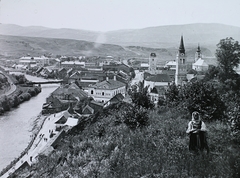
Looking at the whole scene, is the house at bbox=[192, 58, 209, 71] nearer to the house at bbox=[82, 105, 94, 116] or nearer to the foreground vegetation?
the house at bbox=[82, 105, 94, 116]

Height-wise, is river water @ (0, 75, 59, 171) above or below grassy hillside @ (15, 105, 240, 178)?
below

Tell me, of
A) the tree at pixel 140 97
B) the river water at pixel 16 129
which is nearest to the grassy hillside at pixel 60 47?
the river water at pixel 16 129

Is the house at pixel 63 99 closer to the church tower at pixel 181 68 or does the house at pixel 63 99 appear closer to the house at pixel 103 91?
the house at pixel 103 91

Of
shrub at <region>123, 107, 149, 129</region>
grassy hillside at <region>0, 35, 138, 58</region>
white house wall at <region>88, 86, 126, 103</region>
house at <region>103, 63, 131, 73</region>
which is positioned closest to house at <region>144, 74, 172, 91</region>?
white house wall at <region>88, 86, 126, 103</region>

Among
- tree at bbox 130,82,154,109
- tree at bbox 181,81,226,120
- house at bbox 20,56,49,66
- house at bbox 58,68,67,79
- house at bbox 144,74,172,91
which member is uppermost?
tree at bbox 181,81,226,120

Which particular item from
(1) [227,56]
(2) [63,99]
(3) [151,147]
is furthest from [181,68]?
(3) [151,147]

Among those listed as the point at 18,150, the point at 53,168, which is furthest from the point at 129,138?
the point at 18,150

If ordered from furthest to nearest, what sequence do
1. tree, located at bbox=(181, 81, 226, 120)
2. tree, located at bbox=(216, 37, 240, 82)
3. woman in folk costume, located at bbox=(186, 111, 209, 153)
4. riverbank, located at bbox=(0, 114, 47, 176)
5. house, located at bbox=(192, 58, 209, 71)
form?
1. house, located at bbox=(192, 58, 209, 71)
2. tree, located at bbox=(216, 37, 240, 82)
3. riverbank, located at bbox=(0, 114, 47, 176)
4. tree, located at bbox=(181, 81, 226, 120)
5. woman in folk costume, located at bbox=(186, 111, 209, 153)
